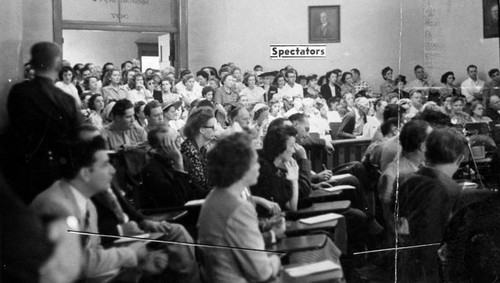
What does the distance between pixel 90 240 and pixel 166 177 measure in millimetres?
149

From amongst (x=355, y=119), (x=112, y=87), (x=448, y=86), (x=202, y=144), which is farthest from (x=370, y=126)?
(x=112, y=87)

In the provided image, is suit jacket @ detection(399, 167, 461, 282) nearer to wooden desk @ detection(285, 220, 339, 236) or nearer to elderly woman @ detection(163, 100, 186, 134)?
wooden desk @ detection(285, 220, 339, 236)

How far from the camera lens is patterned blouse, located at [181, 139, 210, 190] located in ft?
3.04

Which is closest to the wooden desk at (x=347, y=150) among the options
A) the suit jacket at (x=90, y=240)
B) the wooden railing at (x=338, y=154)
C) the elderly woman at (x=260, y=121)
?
the wooden railing at (x=338, y=154)

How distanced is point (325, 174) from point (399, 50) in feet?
0.66

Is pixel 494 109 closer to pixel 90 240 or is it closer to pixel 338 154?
pixel 338 154

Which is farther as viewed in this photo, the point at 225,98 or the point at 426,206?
the point at 426,206

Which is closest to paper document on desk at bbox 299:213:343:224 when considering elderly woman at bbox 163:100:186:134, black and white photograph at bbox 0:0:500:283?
black and white photograph at bbox 0:0:500:283

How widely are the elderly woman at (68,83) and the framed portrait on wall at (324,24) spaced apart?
1.05ft

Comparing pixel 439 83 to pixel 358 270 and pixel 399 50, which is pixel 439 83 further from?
pixel 358 270

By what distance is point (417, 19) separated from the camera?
3.24 feet

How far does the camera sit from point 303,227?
3.13 feet

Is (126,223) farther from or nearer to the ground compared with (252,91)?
nearer to the ground

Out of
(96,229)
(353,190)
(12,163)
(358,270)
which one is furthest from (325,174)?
(12,163)
